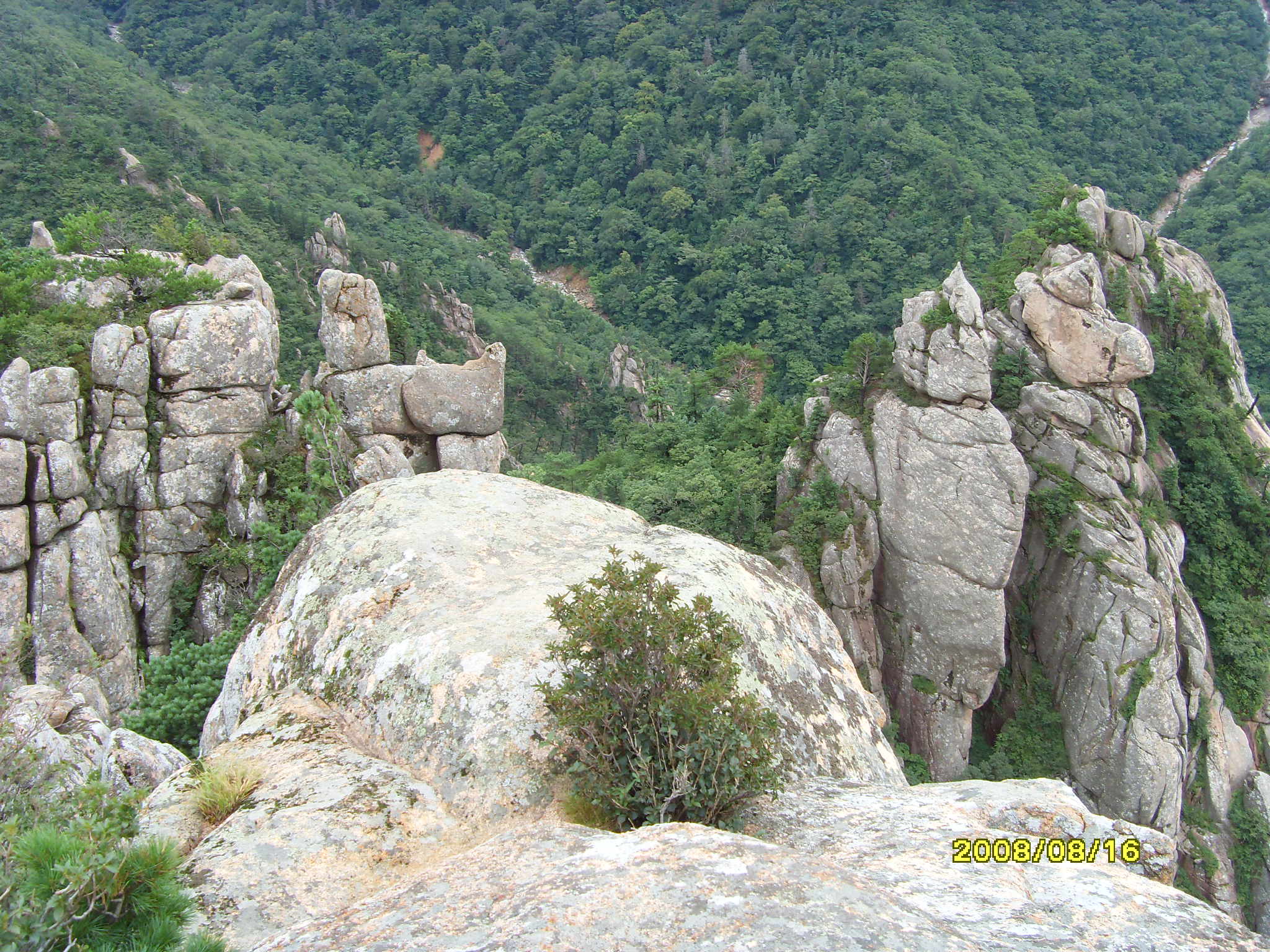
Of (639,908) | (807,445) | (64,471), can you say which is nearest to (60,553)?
(64,471)

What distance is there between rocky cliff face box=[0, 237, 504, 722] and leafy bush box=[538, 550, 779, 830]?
12.5 metres

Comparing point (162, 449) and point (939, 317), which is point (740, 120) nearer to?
point (939, 317)

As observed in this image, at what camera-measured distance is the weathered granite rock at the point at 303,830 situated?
4.48m

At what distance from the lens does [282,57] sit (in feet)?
326

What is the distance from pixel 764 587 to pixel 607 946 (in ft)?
15.7

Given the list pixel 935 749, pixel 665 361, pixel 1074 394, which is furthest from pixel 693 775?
pixel 665 361

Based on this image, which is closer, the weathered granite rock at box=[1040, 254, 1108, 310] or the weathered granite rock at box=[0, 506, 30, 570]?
the weathered granite rock at box=[0, 506, 30, 570]

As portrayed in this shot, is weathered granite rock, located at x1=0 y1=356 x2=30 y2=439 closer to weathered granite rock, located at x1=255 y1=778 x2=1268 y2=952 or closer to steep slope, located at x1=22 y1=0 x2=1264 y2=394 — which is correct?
weathered granite rock, located at x1=255 y1=778 x2=1268 y2=952

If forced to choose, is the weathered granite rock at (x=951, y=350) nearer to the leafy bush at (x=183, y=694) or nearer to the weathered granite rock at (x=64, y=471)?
the leafy bush at (x=183, y=694)

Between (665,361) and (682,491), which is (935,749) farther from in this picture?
(665,361)

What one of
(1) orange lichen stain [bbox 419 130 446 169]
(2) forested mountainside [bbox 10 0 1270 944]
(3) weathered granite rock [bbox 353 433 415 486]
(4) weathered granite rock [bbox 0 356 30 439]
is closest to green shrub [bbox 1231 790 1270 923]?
(2) forested mountainside [bbox 10 0 1270 944]

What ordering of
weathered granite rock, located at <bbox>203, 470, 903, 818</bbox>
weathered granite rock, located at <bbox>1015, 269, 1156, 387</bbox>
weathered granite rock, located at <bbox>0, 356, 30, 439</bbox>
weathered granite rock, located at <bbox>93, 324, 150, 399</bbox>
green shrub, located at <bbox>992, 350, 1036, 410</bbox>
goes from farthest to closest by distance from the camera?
1. green shrub, located at <bbox>992, 350, 1036, 410</bbox>
2. weathered granite rock, located at <bbox>1015, 269, 1156, 387</bbox>
3. weathered granite rock, located at <bbox>93, 324, 150, 399</bbox>
4. weathered granite rock, located at <bbox>0, 356, 30, 439</bbox>
5. weathered granite rock, located at <bbox>203, 470, 903, 818</bbox>

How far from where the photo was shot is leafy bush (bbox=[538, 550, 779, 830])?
5090 millimetres

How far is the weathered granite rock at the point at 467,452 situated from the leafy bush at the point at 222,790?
49.1 ft
